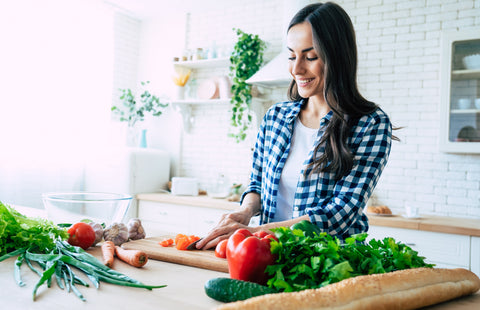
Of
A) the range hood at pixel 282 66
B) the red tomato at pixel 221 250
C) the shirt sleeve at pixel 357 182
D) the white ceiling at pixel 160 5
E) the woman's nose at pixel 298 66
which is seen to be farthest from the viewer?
the white ceiling at pixel 160 5

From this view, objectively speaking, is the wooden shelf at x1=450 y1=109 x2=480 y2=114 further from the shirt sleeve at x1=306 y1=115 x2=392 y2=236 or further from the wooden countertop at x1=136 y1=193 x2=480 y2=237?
the shirt sleeve at x1=306 y1=115 x2=392 y2=236

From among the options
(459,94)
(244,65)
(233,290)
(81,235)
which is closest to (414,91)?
(459,94)

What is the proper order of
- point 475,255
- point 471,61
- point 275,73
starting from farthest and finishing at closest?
1. point 275,73
2. point 471,61
3. point 475,255

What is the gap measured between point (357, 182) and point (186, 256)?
686 mm

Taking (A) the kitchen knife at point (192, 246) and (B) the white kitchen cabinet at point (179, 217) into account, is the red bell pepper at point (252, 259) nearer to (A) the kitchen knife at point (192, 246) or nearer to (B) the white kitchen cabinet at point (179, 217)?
(A) the kitchen knife at point (192, 246)

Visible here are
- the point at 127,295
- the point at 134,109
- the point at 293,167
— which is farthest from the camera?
the point at 134,109

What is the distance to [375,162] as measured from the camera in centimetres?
156

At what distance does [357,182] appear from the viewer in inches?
61.3

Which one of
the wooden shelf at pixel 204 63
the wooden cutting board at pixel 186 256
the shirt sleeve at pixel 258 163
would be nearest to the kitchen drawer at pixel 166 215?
the wooden shelf at pixel 204 63

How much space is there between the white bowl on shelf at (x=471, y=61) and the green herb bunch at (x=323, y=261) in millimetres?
2583

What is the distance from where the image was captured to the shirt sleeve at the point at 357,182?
152cm

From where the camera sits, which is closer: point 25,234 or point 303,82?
point 25,234

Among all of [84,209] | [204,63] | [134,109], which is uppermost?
[204,63]

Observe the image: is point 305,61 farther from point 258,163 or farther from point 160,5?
point 160,5
